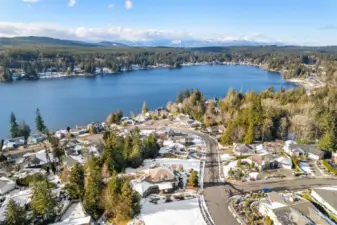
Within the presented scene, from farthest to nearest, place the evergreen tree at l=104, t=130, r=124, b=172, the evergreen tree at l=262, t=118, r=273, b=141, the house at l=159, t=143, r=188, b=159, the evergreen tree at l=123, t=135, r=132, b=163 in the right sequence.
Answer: the evergreen tree at l=262, t=118, r=273, b=141, the house at l=159, t=143, r=188, b=159, the evergreen tree at l=123, t=135, r=132, b=163, the evergreen tree at l=104, t=130, r=124, b=172

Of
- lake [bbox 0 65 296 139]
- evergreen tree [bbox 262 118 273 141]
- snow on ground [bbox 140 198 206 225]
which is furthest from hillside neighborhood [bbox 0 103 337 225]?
lake [bbox 0 65 296 139]

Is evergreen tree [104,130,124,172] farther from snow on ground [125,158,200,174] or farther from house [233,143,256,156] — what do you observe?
house [233,143,256,156]

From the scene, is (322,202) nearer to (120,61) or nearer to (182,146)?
(182,146)

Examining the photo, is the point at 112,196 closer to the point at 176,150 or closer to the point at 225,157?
the point at 176,150

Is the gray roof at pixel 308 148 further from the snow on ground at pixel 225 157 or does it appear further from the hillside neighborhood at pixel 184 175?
the snow on ground at pixel 225 157

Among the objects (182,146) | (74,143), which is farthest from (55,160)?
(182,146)

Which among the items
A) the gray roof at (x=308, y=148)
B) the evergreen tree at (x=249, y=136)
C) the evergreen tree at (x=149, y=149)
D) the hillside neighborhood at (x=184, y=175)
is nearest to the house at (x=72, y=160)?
the hillside neighborhood at (x=184, y=175)
